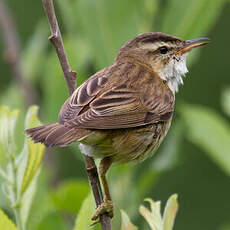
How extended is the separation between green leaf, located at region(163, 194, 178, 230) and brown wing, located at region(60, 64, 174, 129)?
0.81 metres

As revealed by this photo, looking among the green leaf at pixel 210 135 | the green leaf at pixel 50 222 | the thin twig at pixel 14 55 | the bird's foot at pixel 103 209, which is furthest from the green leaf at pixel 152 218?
the thin twig at pixel 14 55

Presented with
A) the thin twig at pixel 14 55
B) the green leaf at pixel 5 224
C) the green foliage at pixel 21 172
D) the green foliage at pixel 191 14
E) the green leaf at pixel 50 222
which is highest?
the thin twig at pixel 14 55

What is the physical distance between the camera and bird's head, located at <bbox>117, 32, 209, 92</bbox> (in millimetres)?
4457

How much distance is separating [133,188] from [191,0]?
4.62 feet

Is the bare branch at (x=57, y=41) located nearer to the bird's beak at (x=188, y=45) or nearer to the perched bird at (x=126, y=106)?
the perched bird at (x=126, y=106)

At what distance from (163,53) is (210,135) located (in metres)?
0.77

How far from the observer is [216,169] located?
846 centimetres

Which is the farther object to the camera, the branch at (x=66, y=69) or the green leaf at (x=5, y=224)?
the branch at (x=66, y=69)

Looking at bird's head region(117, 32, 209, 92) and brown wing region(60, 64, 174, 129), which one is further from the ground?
bird's head region(117, 32, 209, 92)

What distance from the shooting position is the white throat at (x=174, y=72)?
14.8 ft

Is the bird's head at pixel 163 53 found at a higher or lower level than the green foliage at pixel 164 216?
higher

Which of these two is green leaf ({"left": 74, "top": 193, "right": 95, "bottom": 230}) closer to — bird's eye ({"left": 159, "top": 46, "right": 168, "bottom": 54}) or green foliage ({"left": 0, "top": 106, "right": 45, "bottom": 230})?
green foliage ({"left": 0, "top": 106, "right": 45, "bottom": 230})

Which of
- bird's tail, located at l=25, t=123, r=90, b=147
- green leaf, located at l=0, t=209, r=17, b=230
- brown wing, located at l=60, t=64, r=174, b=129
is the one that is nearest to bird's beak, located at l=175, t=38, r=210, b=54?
brown wing, located at l=60, t=64, r=174, b=129

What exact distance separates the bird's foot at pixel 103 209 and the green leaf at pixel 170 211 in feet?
1.60
